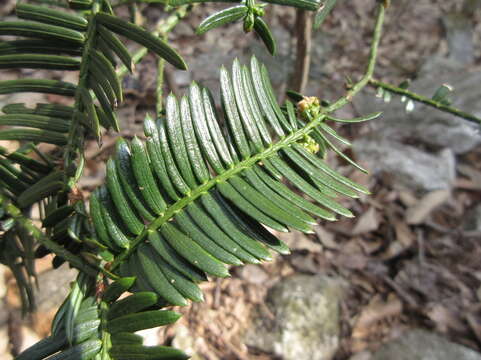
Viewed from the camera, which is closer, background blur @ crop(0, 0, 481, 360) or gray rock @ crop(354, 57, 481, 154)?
background blur @ crop(0, 0, 481, 360)

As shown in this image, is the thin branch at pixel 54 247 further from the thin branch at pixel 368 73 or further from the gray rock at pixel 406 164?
the gray rock at pixel 406 164

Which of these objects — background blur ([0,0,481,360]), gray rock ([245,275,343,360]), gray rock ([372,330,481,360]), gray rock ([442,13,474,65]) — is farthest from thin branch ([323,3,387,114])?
gray rock ([442,13,474,65])

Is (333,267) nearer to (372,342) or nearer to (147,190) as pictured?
(372,342)

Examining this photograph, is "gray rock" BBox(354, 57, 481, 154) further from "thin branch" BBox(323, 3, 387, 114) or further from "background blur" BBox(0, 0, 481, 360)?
"thin branch" BBox(323, 3, 387, 114)

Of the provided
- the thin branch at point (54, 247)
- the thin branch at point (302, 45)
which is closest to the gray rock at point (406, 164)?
the thin branch at point (302, 45)

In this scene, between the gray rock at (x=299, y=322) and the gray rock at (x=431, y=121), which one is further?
the gray rock at (x=431, y=121)

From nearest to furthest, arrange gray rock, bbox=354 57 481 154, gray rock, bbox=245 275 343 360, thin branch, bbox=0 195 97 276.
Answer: thin branch, bbox=0 195 97 276 < gray rock, bbox=245 275 343 360 < gray rock, bbox=354 57 481 154

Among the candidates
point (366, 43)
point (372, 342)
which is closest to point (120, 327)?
point (372, 342)

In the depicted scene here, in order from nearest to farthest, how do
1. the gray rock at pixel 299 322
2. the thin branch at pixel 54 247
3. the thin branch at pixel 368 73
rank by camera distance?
the thin branch at pixel 54 247, the thin branch at pixel 368 73, the gray rock at pixel 299 322
